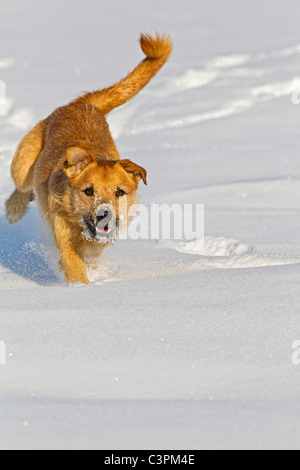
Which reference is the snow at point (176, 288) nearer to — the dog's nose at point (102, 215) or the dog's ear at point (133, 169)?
the dog's nose at point (102, 215)

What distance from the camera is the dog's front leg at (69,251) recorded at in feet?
15.0

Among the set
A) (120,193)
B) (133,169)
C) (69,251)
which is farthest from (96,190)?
(69,251)

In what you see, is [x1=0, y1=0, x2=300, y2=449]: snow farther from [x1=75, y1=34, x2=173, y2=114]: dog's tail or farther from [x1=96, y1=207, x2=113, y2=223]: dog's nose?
[x1=75, y1=34, x2=173, y2=114]: dog's tail

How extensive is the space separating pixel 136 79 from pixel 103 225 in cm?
154

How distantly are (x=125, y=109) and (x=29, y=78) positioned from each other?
1.99 m

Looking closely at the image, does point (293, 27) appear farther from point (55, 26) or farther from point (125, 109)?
point (125, 109)

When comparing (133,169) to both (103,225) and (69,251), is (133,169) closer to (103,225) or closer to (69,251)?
(103,225)

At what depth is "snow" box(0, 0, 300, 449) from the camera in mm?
2322

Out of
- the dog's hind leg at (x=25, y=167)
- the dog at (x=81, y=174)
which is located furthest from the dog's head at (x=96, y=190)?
the dog's hind leg at (x=25, y=167)

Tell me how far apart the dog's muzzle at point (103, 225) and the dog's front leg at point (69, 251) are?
257 millimetres

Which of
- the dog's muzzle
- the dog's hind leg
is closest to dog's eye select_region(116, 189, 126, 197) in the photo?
the dog's muzzle

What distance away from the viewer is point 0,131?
8.56 m

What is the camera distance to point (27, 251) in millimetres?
5316

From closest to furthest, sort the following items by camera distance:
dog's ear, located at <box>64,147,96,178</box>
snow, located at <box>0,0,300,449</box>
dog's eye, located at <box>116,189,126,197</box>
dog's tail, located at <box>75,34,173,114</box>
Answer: snow, located at <box>0,0,300,449</box> → dog's ear, located at <box>64,147,96,178</box> → dog's eye, located at <box>116,189,126,197</box> → dog's tail, located at <box>75,34,173,114</box>
